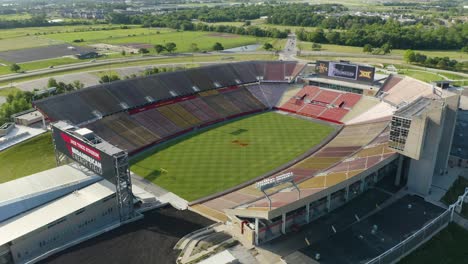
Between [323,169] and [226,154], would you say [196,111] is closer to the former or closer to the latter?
[226,154]

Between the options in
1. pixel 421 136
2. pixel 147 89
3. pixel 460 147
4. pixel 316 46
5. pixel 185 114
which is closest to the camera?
pixel 421 136

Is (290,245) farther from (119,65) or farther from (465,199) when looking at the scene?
(119,65)

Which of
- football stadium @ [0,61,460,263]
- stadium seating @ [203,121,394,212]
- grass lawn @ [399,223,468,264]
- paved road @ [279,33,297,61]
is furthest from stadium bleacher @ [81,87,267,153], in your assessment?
paved road @ [279,33,297,61]

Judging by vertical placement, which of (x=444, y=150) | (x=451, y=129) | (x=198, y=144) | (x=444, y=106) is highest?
(x=444, y=106)

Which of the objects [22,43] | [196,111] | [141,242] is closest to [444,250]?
[141,242]

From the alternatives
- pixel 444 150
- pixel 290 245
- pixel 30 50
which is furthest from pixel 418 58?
pixel 30 50
